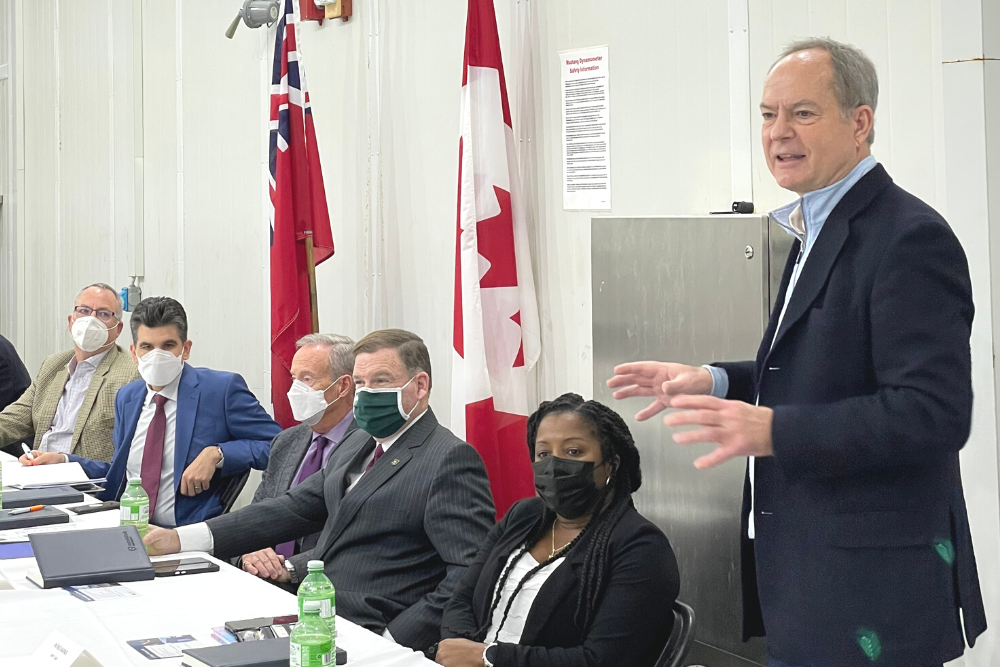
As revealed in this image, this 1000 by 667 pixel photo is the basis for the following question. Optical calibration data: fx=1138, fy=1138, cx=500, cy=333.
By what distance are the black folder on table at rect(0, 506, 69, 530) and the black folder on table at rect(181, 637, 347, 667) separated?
158 centimetres

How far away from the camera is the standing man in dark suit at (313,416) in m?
3.98

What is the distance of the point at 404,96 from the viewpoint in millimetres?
4992

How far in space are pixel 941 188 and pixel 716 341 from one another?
690mm

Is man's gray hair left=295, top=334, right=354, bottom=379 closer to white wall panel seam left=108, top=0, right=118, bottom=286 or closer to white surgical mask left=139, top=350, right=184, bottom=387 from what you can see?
white surgical mask left=139, top=350, right=184, bottom=387

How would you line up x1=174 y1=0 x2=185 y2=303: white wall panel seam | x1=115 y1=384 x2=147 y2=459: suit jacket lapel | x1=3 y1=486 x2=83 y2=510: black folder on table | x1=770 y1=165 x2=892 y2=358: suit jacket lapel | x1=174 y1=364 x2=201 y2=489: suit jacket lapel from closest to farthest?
x1=770 y1=165 x2=892 y2=358: suit jacket lapel < x1=3 y1=486 x2=83 y2=510: black folder on table < x1=174 y1=364 x2=201 y2=489: suit jacket lapel < x1=115 y1=384 x2=147 y2=459: suit jacket lapel < x1=174 y1=0 x2=185 y2=303: white wall panel seam

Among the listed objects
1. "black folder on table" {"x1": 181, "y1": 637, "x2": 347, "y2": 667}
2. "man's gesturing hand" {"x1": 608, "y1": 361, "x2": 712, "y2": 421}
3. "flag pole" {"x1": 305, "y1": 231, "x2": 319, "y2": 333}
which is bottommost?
"black folder on table" {"x1": 181, "y1": 637, "x2": 347, "y2": 667}

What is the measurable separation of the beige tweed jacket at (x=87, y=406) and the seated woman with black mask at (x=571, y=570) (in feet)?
8.83

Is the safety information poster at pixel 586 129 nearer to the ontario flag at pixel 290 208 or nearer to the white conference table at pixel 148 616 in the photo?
the ontario flag at pixel 290 208

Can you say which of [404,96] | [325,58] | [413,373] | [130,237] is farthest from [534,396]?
[130,237]

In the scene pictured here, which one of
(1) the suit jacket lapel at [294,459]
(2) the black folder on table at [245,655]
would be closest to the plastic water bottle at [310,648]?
(2) the black folder on table at [245,655]

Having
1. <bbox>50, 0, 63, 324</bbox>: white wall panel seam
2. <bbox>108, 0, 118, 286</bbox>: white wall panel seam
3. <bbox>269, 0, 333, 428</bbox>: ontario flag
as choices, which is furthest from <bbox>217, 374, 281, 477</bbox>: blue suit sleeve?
<bbox>50, 0, 63, 324</bbox>: white wall panel seam

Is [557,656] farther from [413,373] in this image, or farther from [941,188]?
[941,188]

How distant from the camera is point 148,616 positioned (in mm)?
2531

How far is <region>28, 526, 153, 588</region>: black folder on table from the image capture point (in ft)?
9.22
